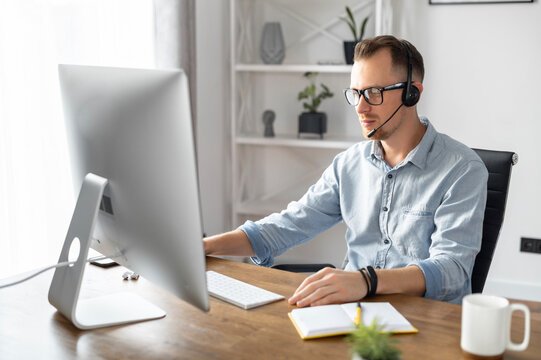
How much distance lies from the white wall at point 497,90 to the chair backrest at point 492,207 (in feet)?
5.33

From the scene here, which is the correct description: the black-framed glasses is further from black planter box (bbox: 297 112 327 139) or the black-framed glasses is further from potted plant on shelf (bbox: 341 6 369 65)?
black planter box (bbox: 297 112 327 139)

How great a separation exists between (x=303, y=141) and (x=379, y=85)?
163cm

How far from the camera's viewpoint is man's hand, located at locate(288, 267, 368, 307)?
4.36 feet

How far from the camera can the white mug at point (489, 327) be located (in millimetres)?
1054

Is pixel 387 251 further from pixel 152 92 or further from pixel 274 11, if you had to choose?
pixel 274 11

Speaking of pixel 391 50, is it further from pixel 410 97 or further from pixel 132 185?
pixel 132 185

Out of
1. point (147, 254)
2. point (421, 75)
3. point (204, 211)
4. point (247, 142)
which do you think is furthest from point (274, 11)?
point (147, 254)

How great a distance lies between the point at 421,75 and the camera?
5.85 feet

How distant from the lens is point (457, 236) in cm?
154

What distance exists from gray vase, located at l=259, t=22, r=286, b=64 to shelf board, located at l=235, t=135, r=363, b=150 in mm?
421

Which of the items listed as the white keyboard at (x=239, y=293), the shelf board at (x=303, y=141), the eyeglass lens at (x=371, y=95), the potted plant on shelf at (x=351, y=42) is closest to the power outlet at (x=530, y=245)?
the shelf board at (x=303, y=141)

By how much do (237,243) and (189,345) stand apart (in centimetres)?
56

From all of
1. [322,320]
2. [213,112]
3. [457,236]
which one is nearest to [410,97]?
[457,236]

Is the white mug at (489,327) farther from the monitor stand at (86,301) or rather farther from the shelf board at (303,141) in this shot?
the shelf board at (303,141)
